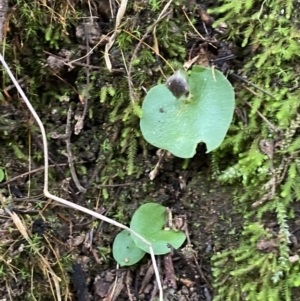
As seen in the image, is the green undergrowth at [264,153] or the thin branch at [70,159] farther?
the thin branch at [70,159]

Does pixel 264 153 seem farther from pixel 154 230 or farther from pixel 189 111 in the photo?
pixel 154 230

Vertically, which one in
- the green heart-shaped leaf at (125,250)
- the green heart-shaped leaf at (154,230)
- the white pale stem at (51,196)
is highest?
the white pale stem at (51,196)

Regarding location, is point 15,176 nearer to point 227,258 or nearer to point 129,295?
point 129,295

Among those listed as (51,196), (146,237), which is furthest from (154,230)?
(51,196)

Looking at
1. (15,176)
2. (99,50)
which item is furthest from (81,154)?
(99,50)

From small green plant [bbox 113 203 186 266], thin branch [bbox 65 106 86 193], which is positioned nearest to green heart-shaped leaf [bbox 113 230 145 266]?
small green plant [bbox 113 203 186 266]

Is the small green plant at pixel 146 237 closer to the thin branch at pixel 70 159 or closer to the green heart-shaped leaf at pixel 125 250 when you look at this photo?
the green heart-shaped leaf at pixel 125 250

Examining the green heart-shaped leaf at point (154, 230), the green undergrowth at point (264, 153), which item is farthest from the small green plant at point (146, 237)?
the green undergrowth at point (264, 153)
